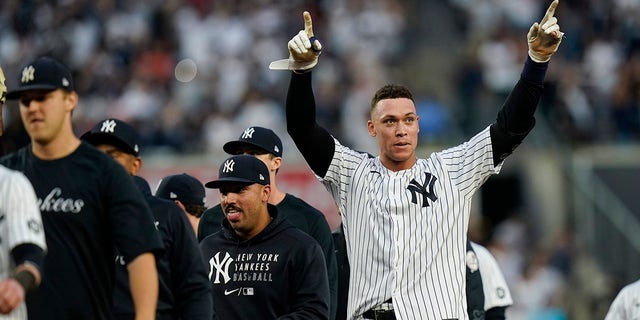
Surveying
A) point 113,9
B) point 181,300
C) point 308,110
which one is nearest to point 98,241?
point 181,300

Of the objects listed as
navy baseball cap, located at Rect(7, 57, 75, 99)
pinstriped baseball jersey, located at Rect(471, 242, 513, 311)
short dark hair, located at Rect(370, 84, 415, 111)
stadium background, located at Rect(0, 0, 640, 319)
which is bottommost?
pinstriped baseball jersey, located at Rect(471, 242, 513, 311)

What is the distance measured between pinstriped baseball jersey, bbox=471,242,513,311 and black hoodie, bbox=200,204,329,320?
2301 millimetres

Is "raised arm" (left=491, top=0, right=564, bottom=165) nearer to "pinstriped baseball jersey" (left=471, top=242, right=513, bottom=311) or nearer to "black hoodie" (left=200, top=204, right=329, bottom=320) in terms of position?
"black hoodie" (left=200, top=204, right=329, bottom=320)

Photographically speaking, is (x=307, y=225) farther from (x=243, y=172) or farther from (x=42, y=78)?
(x=42, y=78)

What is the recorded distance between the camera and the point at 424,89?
2100 centimetres

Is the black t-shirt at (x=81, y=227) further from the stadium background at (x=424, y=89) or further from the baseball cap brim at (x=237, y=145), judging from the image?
the stadium background at (x=424, y=89)

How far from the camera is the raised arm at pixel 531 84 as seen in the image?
7273 mm

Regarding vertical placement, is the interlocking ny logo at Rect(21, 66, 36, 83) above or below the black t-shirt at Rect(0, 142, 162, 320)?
above

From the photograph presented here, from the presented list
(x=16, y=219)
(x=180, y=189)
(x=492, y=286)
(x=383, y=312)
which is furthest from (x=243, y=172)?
(x=492, y=286)

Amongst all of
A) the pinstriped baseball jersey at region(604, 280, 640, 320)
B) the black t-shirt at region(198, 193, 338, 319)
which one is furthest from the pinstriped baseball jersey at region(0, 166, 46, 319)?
the pinstriped baseball jersey at region(604, 280, 640, 320)

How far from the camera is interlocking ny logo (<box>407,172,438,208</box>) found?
7.59 m

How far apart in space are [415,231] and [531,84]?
3.26 ft

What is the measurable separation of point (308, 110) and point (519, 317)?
9.53m

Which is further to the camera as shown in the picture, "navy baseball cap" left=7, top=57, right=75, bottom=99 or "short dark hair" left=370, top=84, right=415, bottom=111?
"short dark hair" left=370, top=84, right=415, bottom=111
